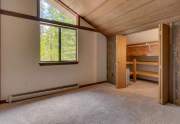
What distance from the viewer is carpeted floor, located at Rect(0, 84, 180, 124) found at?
2.20 m

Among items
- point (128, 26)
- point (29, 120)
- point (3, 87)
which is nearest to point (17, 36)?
point (3, 87)

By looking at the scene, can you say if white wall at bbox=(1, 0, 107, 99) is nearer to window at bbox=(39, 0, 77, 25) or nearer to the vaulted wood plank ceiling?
window at bbox=(39, 0, 77, 25)

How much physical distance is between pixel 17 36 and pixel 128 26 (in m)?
2.95

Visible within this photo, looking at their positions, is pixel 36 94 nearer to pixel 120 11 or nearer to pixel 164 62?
pixel 120 11

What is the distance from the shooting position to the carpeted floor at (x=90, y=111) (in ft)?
7.22

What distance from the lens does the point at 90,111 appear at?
2557 millimetres

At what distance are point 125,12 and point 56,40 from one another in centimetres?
208

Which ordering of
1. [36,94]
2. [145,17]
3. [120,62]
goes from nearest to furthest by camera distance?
[145,17]
[36,94]
[120,62]

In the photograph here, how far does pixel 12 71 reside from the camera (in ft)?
10.2

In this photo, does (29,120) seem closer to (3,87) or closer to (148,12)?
(3,87)

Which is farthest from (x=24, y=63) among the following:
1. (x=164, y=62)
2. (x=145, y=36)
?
(x=145, y=36)

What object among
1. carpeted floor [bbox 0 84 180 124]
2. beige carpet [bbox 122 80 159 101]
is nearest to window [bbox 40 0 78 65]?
carpeted floor [bbox 0 84 180 124]

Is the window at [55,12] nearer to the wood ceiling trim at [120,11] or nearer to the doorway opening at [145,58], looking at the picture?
the wood ceiling trim at [120,11]

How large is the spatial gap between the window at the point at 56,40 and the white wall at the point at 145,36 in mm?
2369
